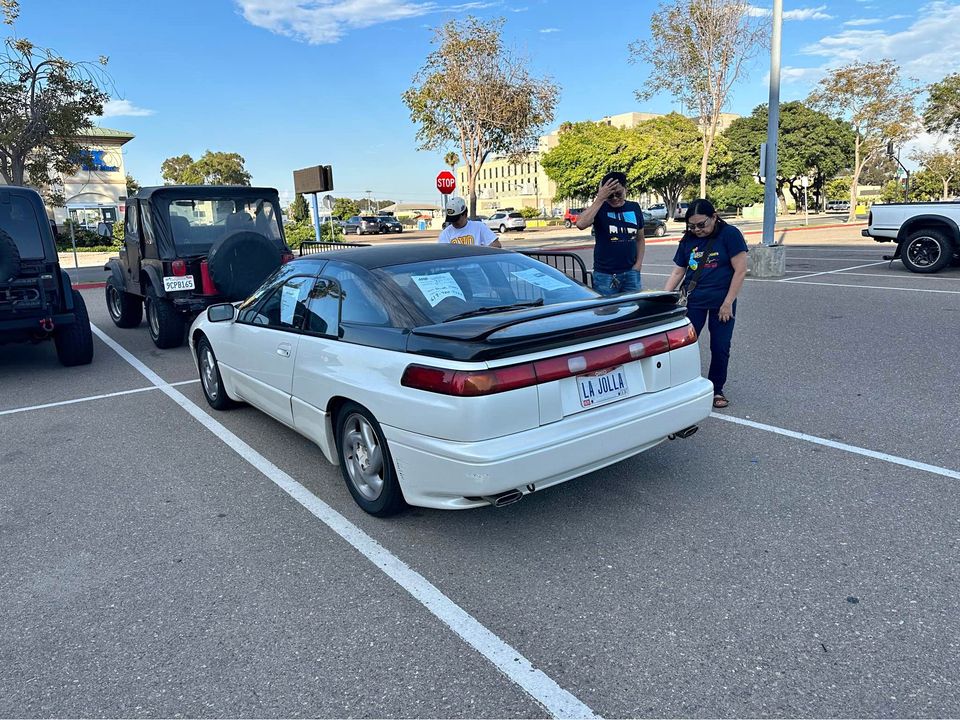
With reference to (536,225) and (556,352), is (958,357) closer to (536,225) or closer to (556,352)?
(556,352)

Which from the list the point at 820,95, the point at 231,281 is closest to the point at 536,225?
the point at 820,95

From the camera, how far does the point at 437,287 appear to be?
13.2 ft

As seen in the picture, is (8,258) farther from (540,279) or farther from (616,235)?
(616,235)

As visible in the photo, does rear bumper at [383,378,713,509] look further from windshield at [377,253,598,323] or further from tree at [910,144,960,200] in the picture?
tree at [910,144,960,200]

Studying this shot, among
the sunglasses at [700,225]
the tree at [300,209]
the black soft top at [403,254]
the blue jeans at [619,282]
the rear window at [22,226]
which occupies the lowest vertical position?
the blue jeans at [619,282]

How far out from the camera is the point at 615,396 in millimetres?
3572

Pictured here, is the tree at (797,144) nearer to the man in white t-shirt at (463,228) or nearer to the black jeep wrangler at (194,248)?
the black jeep wrangler at (194,248)

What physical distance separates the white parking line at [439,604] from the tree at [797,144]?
66.1 metres

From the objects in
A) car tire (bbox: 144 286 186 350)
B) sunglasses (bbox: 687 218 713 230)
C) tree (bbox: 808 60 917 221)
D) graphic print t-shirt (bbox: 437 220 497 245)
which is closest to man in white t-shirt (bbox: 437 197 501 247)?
graphic print t-shirt (bbox: 437 220 497 245)

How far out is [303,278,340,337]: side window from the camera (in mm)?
4123

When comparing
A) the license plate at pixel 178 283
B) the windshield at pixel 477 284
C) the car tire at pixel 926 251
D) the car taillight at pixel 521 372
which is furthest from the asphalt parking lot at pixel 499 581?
the car tire at pixel 926 251

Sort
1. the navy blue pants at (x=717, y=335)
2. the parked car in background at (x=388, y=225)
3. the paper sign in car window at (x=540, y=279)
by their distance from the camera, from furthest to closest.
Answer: the parked car in background at (x=388, y=225) < the navy blue pants at (x=717, y=335) < the paper sign in car window at (x=540, y=279)

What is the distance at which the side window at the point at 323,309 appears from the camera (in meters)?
4.12

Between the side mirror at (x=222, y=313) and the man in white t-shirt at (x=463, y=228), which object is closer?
the side mirror at (x=222, y=313)
